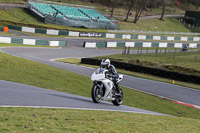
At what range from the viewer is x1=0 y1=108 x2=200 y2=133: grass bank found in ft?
27.6

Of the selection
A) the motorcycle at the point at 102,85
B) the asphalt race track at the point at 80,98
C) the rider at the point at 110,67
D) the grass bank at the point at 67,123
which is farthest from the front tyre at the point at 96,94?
the grass bank at the point at 67,123

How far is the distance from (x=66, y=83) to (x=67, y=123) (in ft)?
40.9

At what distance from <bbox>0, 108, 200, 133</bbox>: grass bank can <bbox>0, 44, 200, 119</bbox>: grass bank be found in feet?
26.9

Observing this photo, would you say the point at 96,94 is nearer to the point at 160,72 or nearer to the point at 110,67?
the point at 110,67

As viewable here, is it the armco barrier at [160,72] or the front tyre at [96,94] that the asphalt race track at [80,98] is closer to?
the front tyre at [96,94]

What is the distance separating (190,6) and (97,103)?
124 m

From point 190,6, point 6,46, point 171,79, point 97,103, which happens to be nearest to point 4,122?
point 97,103

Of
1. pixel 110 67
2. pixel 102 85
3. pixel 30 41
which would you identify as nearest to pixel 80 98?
pixel 102 85

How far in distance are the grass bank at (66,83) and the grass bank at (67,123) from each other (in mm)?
8188

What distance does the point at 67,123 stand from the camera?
9.23 meters

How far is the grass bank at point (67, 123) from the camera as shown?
8426 mm

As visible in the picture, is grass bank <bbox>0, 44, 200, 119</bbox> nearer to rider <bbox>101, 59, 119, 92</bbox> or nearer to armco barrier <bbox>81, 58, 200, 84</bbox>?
rider <bbox>101, 59, 119, 92</bbox>

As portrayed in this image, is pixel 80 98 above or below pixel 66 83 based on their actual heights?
above

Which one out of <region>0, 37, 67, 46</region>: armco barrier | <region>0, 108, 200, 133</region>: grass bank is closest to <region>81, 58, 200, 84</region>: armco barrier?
<region>0, 37, 67, 46</region>: armco barrier
